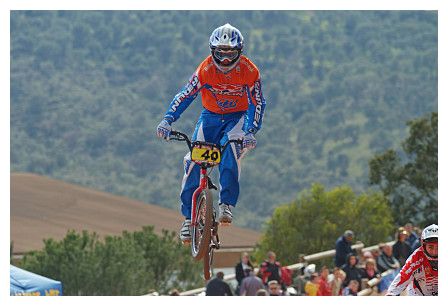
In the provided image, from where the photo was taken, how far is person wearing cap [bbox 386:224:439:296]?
65.0 feet

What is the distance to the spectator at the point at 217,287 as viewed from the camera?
2540 centimetres

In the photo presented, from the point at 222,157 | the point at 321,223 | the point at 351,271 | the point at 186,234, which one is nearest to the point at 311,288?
the point at 351,271

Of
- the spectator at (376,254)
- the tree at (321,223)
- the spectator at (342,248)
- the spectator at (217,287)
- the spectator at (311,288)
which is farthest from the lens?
the tree at (321,223)

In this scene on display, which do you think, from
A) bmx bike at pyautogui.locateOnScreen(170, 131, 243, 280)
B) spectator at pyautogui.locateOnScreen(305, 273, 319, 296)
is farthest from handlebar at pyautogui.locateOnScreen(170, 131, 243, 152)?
spectator at pyautogui.locateOnScreen(305, 273, 319, 296)

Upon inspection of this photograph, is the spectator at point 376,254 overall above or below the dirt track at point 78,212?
below

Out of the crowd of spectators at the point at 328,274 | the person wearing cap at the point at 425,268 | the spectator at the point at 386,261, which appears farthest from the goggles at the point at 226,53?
the spectator at the point at 386,261

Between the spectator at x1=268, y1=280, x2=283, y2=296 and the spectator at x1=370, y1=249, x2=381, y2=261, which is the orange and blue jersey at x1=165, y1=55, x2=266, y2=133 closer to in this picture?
the spectator at x1=268, y1=280, x2=283, y2=296

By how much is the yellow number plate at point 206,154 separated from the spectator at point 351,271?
11965mm

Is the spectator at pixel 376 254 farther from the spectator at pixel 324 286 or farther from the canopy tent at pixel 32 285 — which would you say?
the canopy tent at pixel 32 285

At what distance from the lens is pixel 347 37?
196m

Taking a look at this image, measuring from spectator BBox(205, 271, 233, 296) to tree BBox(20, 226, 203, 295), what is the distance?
36375 millimetres

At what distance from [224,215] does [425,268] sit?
9.50 feet

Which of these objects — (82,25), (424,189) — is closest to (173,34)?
(82,25)
